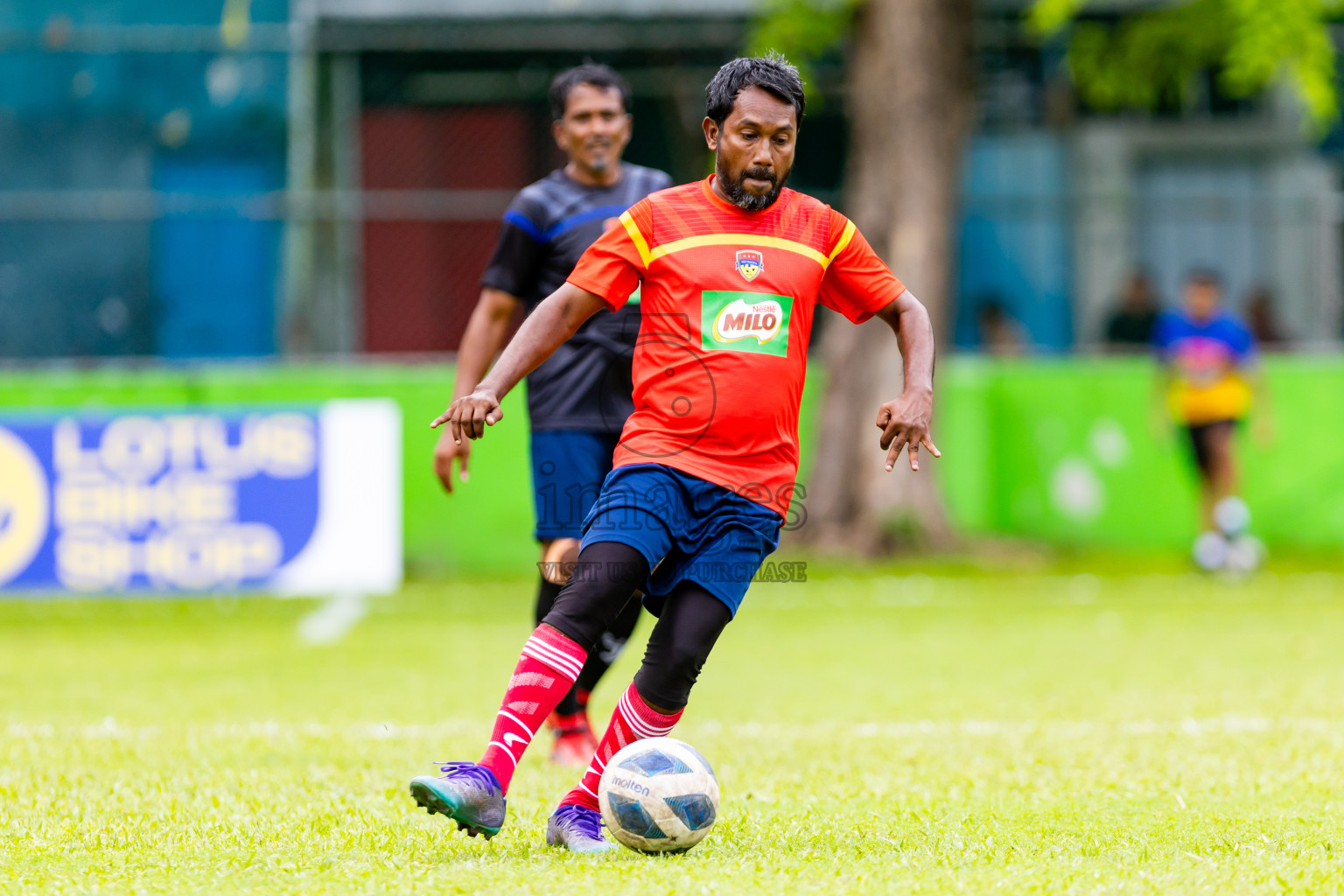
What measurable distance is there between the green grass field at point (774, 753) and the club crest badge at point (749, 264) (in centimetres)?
137

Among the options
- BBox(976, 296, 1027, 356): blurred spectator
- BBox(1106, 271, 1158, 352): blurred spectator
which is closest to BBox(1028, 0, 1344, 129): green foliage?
BBox(1106, 271, 1158, 352): blurred spectator

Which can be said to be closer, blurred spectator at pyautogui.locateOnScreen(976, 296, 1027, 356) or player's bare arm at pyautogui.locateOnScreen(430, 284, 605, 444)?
player's bare arm at pyautogui.locateOnScreen(430, 284, 605, 444)

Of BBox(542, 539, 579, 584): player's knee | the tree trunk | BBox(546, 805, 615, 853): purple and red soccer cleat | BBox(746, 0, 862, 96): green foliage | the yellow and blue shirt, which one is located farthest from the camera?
BBox(746, 0, 862, 96): green foliage

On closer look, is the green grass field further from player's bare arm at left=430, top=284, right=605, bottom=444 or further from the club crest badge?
the club crest badge

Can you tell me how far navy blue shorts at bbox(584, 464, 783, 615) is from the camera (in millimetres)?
3992

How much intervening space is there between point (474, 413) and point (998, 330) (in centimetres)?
1273

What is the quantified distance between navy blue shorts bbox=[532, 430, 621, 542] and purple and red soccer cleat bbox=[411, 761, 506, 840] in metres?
1.63

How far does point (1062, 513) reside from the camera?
45.0ft

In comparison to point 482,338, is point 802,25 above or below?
above

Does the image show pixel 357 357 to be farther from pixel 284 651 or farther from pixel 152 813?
pixel 152 813

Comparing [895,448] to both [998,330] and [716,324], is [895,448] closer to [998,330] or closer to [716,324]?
[716,324]

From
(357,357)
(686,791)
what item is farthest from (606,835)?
(357,357)

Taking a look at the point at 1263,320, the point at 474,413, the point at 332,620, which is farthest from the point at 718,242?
the point at 1263,320

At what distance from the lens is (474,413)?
385 cm
